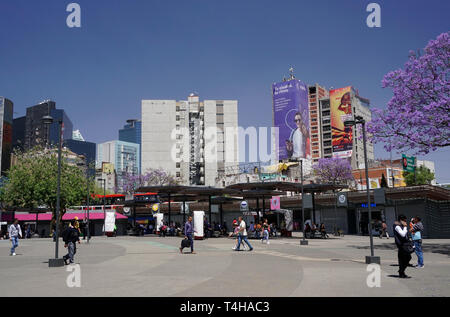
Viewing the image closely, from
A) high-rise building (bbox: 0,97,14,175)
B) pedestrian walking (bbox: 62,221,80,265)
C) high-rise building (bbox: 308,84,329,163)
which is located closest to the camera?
pedestrian walking (bbox: 62,221,80,265)

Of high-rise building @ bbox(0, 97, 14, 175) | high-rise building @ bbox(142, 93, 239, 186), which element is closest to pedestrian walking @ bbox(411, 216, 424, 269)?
high-rise building @ bbox(0, 97, 14, 175)

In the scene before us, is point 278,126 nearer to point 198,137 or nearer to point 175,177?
point 198,137

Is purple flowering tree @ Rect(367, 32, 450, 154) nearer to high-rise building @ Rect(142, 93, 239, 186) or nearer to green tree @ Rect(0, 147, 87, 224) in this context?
green tree @ Rect(0, 147, 87, 224)

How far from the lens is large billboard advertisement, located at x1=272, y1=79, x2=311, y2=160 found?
128 meters

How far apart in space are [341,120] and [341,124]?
1.27 meters

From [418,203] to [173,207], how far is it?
38.3 metres

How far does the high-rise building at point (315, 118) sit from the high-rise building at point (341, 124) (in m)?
1.11

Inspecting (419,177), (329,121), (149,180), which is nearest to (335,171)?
(419,177)

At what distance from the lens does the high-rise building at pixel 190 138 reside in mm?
114750

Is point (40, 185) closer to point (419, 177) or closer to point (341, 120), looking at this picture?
point (419, 177)

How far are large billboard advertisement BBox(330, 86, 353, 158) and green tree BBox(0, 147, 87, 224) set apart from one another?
9427 centimetres

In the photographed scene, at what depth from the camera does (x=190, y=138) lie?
11869cm
